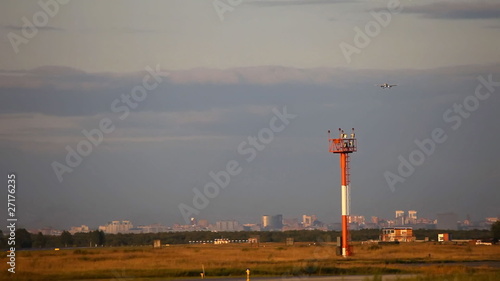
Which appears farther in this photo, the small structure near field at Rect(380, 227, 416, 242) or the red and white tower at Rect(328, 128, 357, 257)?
the small structure near field at Rect(380, 227, 416, 242)

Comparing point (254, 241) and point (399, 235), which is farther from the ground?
point (399, 235)

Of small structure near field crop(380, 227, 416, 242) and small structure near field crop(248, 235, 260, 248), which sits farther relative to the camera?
small structure near field crop(380, 227, 416, 242)

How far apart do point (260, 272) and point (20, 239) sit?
83.0 m

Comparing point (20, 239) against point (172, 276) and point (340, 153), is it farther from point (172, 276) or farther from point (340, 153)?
point (172, 276)

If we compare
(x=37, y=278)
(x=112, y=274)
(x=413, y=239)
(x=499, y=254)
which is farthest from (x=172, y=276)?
(x=413, y=239)

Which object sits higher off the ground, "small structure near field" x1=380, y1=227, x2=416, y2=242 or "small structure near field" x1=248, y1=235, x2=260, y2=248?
"small structure near field" x1=380, y1=227, x2=416, y2=242

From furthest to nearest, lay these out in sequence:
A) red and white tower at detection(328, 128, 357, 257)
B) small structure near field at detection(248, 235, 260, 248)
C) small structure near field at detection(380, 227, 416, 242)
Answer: small structure near field at detection(380, 227, 416, 242) → small structure near field at detection(248, 235, 260, 248) → red and white tower at detection(328, 128, 357, 257)

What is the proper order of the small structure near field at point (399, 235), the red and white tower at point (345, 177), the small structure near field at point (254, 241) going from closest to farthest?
the red and white tower at point (345, 177), the small structure near field at point (254, 241), the small structure near field at point (399, 235)

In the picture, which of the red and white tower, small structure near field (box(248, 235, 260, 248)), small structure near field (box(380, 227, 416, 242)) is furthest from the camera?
small structure near field (box(380, 227, 416, 242))

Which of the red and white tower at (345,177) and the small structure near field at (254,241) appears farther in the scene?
the small structure near field at (254,241)

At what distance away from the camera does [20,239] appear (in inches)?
5394

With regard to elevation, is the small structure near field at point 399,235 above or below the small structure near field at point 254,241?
above

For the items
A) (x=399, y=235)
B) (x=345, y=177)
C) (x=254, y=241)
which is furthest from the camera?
(x=399, y=235)

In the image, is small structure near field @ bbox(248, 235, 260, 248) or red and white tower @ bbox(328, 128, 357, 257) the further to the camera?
small structure near field @ bbox(248, 235, 260, 248)
